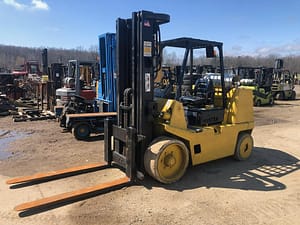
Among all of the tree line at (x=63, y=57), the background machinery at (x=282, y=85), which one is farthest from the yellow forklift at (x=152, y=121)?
the tree line at (x=63, y=57)

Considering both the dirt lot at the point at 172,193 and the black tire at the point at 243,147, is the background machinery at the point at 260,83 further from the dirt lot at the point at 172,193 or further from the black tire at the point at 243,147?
the black tire at the point at 243,147

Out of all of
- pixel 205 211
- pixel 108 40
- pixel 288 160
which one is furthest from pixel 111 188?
pixel 108 40

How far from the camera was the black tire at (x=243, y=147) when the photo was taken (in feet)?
20.3

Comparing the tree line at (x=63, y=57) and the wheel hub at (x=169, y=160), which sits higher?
the tree line at (x=63, y=57)

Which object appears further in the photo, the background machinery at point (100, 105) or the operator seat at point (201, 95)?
the background machinery at point (100, 105)

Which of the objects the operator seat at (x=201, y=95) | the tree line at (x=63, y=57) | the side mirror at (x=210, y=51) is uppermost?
the tree line at (x=63, y=57)

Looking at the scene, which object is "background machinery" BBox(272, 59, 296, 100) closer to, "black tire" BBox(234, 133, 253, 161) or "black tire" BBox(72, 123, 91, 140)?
"black tire" BBox(234, 133, 253, 161)

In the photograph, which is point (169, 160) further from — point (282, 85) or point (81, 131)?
point (282, 85)

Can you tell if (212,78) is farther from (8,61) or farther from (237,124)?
(8,61)

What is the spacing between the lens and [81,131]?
811cm

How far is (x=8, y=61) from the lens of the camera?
7575 centimetres

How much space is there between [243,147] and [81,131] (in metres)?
4.46

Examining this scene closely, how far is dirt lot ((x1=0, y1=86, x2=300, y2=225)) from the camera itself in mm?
3740

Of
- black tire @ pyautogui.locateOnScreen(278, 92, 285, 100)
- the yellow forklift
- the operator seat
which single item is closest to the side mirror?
the yellow forklift
